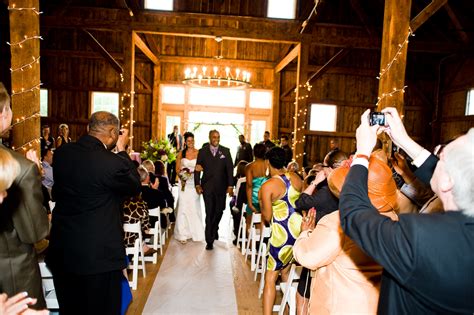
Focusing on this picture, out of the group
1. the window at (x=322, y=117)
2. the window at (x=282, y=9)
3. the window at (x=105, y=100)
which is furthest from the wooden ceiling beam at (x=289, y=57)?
the window at (x=105, y=100)

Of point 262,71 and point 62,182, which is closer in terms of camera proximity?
point 62,182

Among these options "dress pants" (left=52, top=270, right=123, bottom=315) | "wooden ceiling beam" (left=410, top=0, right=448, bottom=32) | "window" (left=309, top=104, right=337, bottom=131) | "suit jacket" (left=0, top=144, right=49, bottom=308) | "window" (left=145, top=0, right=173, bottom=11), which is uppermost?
"window" (left=145, top=0, right=173, bottom=11)

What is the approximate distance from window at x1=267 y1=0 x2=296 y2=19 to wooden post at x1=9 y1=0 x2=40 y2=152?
9310mm

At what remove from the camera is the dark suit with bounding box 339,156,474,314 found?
3.65 ft

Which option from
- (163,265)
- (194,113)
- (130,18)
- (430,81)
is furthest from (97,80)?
(430,81)

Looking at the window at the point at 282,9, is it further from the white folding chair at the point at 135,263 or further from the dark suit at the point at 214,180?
the white folding chair at the point at 135,263

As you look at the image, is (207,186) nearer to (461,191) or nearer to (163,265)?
(163,265)

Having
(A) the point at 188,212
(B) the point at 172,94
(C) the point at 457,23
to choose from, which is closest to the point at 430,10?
(A) the point at 188,212

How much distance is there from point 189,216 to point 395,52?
→ 12.0 ft

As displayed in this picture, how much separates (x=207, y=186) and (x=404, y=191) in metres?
3.51

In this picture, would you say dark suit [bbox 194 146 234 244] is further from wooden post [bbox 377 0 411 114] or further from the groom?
wooden post [bbox 377 0 411 114]

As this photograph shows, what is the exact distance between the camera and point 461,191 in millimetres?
1124

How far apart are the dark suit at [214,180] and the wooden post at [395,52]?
2368 millimetres

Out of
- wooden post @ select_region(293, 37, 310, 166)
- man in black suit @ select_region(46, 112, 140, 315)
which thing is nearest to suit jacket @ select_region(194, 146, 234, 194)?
man in black suit @ select_region(46, 112, 140, 315)
